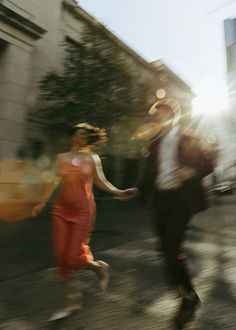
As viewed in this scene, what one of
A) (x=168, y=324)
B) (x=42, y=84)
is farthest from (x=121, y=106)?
(x=168, y=324)

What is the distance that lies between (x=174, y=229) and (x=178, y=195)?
0.27 m

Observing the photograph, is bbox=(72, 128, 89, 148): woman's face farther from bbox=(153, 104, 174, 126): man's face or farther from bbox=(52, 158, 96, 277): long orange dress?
bbox=(153, 104, 174, 126): man's face

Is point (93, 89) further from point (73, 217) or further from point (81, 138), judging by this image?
point (73, 217)

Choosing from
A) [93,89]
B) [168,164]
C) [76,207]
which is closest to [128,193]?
[76,207]

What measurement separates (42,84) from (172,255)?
431 inches

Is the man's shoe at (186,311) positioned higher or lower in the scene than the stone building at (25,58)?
lower

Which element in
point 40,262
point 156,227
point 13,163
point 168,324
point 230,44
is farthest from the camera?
point 230,44

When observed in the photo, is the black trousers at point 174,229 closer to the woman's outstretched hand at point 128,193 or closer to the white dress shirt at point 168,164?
the white dress shirt at point 168,164

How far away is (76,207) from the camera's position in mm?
3688

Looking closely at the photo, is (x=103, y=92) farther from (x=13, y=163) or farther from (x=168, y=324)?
(x=168, y=324)

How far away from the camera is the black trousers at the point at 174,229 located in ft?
10.6

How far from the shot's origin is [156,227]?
3.47 m

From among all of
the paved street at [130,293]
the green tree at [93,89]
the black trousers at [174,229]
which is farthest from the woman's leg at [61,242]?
the green tree at [93,89]

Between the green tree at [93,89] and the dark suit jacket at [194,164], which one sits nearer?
the dark suit jacket at [194,164]
